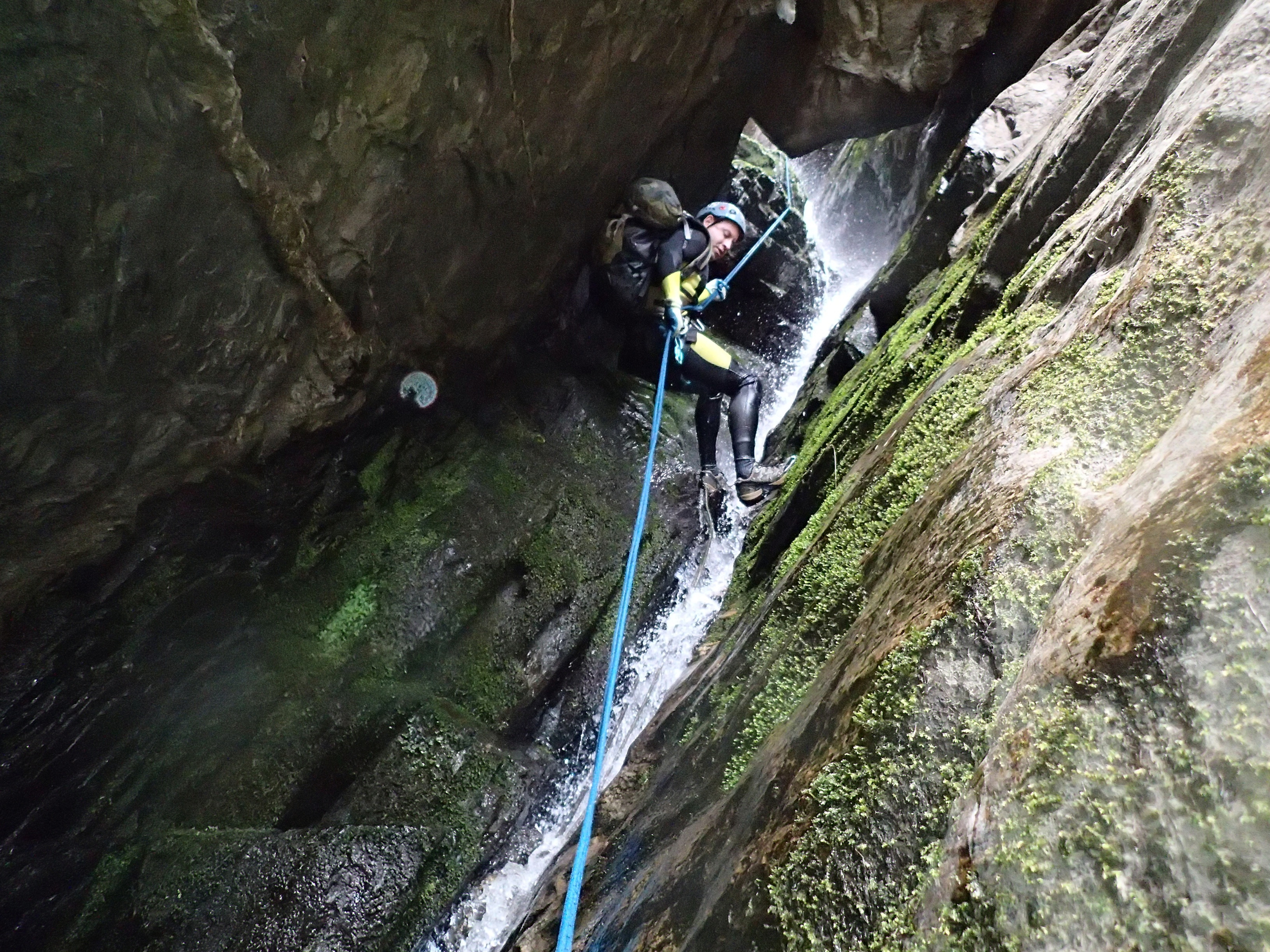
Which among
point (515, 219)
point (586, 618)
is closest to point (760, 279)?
point (515, 219)

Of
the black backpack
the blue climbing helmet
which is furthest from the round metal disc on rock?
the blue climbing helmet

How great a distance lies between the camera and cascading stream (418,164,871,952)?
426 cm

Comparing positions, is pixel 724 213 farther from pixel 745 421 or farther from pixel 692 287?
pixel 745 421

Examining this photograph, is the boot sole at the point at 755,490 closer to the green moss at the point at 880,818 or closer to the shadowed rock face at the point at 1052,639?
the shadowed rock face at the point at 1052,639

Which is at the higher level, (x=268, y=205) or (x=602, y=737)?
(x=268, y=205)

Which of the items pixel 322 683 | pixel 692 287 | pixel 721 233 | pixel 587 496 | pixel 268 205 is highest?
pixel 721 233

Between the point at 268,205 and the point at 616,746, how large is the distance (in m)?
4.15

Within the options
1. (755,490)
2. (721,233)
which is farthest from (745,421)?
(721,233)

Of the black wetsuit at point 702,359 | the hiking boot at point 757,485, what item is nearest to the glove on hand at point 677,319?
the black wetsuit at point 702,359

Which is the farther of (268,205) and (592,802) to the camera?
(268,205)

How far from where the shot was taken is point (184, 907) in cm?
382

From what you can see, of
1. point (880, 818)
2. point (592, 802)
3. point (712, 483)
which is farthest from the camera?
point (712, 483)

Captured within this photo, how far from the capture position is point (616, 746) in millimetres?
5246

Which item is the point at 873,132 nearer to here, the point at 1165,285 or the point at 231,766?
the point at 1165,285
